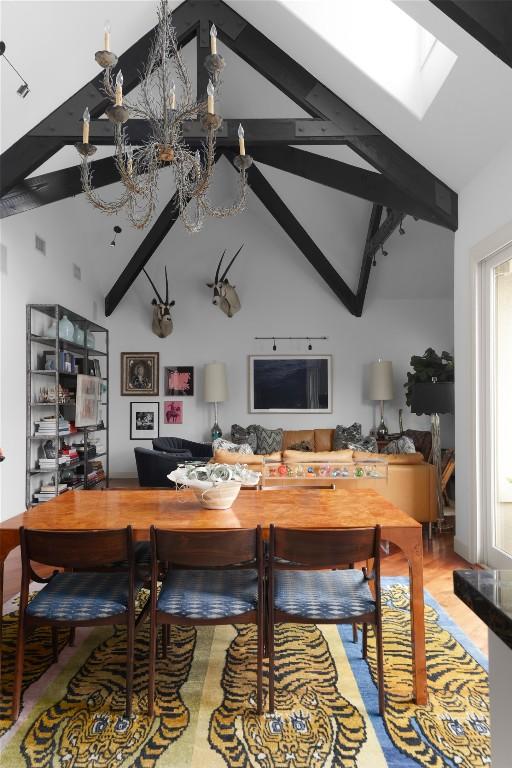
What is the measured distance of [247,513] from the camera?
2.59 metres

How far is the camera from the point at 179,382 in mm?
9094

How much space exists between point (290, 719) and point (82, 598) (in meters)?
0.97

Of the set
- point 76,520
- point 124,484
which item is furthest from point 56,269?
point 76,520

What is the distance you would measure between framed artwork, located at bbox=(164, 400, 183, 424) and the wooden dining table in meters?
5.86

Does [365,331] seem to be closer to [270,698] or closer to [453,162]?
[453,162]

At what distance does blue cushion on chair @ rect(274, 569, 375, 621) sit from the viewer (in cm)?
213

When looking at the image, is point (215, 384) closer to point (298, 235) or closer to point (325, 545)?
point (298, 235)

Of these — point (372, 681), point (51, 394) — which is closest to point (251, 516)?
point (372, 681)

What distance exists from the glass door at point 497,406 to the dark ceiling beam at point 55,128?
132 inches

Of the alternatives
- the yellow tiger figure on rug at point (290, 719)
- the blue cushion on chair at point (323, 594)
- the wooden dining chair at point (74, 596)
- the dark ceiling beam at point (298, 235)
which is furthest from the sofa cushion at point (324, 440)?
the wooden dining chair at point (74, 596)

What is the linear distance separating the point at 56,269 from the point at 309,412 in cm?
461

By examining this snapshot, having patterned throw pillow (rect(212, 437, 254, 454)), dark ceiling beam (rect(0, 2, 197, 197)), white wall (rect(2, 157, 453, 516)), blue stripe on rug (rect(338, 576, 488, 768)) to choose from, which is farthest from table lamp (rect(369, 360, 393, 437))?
dark ceiling beam (rect(0, 2, 197, 197))

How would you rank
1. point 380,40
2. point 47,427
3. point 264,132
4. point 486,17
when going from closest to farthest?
point 486,17 < point 380,40 < point 264,132 < point 47,427

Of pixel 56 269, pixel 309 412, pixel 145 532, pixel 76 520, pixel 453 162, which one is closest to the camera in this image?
pixel 145 532
